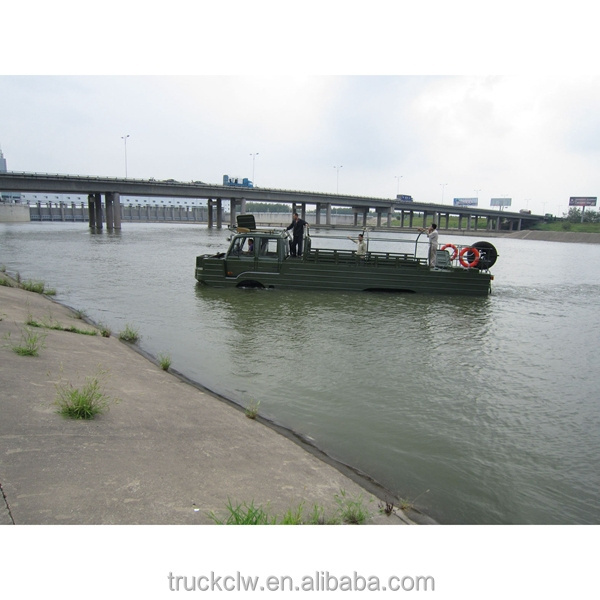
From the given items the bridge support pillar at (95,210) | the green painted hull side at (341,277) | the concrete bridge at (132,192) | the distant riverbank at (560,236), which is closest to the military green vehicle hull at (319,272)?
the green painted hull side at (341,277)

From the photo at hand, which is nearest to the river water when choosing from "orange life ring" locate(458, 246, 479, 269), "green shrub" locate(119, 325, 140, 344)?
"green shrub" locate(119, 325, 140, 344)

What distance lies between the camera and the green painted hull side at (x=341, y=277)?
54.3 feet

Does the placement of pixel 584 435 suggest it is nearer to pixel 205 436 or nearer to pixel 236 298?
pixel 205 436

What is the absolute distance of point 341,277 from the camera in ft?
55.3

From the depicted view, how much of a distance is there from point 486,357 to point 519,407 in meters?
2.76

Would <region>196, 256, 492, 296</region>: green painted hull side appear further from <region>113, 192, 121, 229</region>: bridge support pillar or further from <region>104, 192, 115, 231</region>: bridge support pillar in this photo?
<region>104, 192, 115, 231</region>: bridge support pillar

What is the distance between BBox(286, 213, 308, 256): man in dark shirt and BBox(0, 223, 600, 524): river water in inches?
71.3

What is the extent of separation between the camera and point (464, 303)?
52.5ft

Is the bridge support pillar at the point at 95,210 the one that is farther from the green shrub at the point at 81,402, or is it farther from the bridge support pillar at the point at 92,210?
the green shrub at the point at 81,402

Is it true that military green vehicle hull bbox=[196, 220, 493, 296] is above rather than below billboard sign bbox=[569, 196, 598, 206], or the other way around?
below

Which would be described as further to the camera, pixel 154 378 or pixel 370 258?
pixel 370 258

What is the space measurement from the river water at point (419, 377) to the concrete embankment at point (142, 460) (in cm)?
78

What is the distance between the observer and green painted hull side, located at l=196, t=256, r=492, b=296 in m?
16.5
